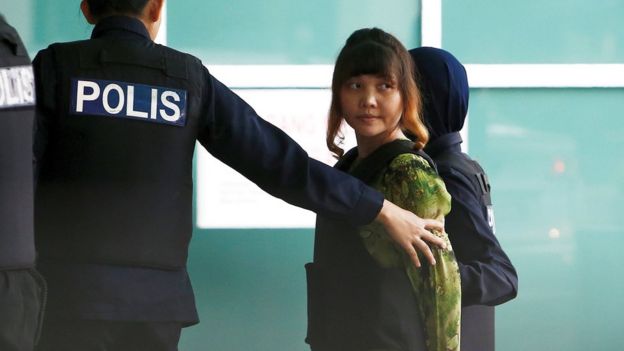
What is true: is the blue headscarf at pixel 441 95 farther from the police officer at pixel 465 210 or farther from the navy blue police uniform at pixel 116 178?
the navy blue police uniform at pixel 116 178

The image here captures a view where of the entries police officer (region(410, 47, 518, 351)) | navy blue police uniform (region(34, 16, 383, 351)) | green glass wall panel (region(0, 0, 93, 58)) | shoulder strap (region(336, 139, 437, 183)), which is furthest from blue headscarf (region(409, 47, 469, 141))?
green glass wall panel (region(0, 0, 93, 58))

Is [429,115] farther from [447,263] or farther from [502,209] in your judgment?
[502,209]

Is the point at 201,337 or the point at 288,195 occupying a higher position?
the point at 288,195

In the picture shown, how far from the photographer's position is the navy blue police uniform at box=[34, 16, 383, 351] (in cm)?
233

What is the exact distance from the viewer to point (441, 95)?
296cm

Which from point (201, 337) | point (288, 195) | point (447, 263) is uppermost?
point (288, 195)

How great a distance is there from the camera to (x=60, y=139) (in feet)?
7.61

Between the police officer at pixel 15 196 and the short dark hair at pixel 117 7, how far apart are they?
37cm

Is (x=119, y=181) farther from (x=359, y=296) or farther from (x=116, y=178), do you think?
(x=359, y=296)

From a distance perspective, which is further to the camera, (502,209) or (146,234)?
(502,209)

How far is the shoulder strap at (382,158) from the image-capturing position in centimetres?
256

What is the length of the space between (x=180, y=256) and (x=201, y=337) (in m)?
1.50

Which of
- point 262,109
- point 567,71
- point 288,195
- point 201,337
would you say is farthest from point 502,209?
point 288,195

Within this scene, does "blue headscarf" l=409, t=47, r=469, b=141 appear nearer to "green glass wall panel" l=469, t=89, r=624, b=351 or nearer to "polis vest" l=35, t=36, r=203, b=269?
"polis vest" l=35, t=36, r=203, b=269
